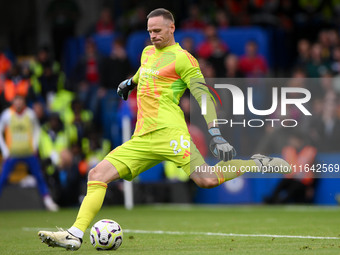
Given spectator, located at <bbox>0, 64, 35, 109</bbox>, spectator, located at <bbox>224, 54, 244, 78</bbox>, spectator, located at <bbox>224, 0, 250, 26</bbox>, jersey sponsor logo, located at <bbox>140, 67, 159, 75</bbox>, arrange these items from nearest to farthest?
jersey sponsor logo, located at <bbox>140, 67, 159, 75</bbox> → spectator, located at <bbox>224, 54, 244, 78</bbox> → spectator, located at <bbox>0, 64, 35, 109</bbox> → spectator, located at <bbox>224, 0, 250, 26</bbox>

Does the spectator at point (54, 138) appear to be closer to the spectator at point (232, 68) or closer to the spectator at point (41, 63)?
the spectator at point (41, 63)

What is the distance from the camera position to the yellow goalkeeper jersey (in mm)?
8656

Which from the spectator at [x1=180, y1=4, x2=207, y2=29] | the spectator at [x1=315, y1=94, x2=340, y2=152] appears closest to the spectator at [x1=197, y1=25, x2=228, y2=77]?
the spectator at [x1=180, y1=4, x2=207, y2=29]

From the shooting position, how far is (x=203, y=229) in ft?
36.4

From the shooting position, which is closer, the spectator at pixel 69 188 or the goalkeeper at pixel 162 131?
the goalkeeper at pixel 162 131

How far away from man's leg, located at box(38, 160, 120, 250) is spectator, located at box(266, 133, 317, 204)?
319 inches

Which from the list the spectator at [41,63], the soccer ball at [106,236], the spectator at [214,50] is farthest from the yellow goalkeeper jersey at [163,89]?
the spectator at [41,63]

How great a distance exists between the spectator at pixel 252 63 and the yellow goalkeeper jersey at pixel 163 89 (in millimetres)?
9082

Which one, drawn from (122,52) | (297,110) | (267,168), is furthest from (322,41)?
(267,168)

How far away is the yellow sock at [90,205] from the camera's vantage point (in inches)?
326

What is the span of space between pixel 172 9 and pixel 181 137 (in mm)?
14124

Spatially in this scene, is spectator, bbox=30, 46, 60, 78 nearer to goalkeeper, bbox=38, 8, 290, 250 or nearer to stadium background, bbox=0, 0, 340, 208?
stadium background, bbox=0, 0, 340, 208

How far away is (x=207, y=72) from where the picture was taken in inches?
674

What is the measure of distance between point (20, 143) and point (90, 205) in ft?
28.2
